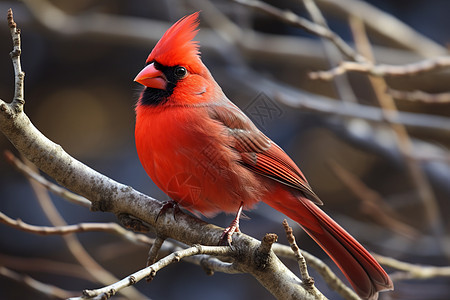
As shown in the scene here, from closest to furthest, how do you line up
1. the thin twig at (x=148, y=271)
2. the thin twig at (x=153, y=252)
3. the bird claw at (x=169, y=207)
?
1. the thin twig at (x=148, y=271)
2. the thin twig at (x=153, y=252)
3. the bird claw at (x=169, y=207)

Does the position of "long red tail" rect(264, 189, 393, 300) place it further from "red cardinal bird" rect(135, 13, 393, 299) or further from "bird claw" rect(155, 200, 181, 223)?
"bird claw" rect(155, 200, 181, 223)

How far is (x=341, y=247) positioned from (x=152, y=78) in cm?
95

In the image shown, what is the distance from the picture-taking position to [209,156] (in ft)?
6.57

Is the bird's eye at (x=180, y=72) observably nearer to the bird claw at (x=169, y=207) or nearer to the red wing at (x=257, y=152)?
the red wing at (x=257, y=152)

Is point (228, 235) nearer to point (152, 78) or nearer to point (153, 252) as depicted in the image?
point (153, 252)

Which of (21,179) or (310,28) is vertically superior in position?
(310,28)

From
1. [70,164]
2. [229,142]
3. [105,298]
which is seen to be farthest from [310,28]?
[105,298]

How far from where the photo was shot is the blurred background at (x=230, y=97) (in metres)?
4.01

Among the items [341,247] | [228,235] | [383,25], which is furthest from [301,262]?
[383,25]

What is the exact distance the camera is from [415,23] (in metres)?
5.71

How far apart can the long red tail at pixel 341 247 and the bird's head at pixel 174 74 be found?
0.51 m

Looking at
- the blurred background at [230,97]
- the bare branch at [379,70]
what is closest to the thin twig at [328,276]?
the bare branch at [379,70]

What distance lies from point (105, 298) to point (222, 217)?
→ 3026 millimetres

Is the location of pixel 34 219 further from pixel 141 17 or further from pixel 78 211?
pixel 141 17
